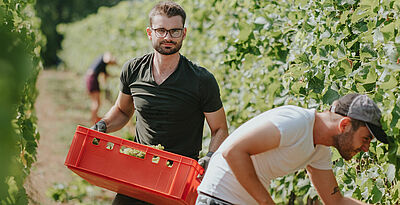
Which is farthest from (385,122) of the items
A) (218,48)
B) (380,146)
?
(218,48)

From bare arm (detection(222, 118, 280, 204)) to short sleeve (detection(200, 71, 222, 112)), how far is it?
1.04 m

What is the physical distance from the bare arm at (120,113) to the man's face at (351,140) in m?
1.77

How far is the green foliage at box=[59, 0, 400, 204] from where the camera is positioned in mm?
2736

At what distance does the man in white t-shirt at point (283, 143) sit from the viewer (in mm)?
2379

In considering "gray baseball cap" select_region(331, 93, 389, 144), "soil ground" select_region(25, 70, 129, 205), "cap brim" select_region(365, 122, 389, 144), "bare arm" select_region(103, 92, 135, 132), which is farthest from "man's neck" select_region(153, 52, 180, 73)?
"soil ground" select_region(25, 70, 129, 205)

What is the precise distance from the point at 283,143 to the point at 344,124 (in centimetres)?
27

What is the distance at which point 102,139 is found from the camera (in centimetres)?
316

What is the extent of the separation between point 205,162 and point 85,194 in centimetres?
417

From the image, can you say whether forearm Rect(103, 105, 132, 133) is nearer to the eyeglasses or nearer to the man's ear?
the eyeglasses

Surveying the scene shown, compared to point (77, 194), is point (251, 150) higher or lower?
higher

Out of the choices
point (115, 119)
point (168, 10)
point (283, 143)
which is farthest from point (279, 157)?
point (115, 119)

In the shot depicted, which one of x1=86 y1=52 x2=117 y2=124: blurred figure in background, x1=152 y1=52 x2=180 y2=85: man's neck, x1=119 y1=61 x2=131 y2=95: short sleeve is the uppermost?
x1=152 y1=52 x2=180 y2=85: man's neck

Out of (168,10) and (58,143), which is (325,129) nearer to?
(168,10)

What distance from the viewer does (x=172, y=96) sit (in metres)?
3.54
